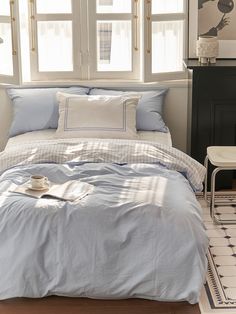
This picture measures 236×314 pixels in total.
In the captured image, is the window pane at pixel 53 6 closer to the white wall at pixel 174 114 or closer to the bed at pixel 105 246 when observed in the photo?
the white wall at pixel 174 114

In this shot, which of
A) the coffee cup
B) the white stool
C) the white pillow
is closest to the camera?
the coffee cup

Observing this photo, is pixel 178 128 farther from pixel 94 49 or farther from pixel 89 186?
→ pixel 89 186

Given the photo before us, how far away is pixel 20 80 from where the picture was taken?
512 centimetres

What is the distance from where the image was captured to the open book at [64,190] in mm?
3479

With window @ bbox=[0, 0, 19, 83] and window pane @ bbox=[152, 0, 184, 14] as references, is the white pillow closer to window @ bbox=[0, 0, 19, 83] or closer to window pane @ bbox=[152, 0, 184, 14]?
window @ bbox=[0, 0, 19, 83]

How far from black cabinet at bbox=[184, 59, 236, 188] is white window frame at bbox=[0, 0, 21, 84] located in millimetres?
1319

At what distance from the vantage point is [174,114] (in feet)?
17.3

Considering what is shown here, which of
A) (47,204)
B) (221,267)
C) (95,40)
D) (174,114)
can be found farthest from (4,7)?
(221,267)

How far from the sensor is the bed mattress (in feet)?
15.6

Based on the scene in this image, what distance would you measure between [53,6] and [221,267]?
2607mm

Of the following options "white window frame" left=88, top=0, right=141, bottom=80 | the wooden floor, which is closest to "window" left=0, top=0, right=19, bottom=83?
"white window frame" left=88, top=0, right=141, bottom=80

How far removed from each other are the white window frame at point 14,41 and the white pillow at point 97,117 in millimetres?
466

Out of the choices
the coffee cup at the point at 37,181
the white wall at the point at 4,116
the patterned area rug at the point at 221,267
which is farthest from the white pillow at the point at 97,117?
the coffee cup at the point at 37,181

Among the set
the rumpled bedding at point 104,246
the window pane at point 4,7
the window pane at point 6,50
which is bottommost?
the rumpled bedding at point 104,246
